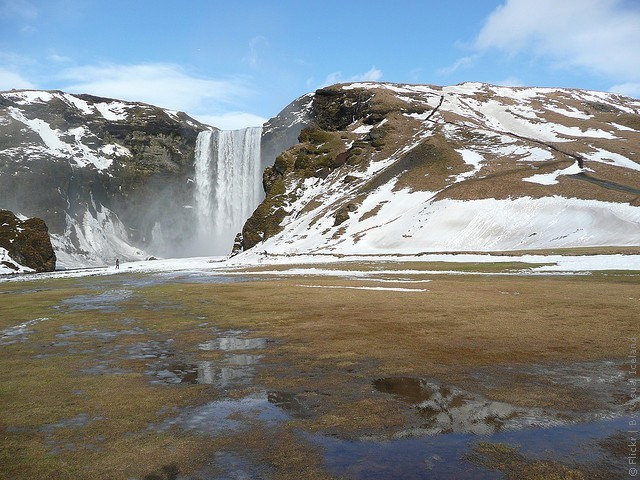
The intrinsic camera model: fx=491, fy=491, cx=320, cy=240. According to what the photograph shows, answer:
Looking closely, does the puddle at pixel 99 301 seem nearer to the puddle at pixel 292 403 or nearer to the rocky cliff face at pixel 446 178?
the puddle at pixel 292 403

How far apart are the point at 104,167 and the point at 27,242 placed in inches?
2778

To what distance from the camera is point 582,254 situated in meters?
40.8

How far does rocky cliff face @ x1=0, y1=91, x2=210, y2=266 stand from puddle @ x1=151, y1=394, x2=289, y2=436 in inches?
4704

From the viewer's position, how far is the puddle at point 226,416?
23.7ft

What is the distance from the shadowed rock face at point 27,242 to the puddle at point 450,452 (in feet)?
228

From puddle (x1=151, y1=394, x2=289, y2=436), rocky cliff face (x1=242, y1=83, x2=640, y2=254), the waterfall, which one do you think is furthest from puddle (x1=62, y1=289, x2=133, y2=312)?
the waterfall

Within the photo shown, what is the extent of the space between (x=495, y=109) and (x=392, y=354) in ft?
450


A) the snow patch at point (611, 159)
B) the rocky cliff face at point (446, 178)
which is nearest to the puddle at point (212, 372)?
the rocky cliff face at point (446, 178)

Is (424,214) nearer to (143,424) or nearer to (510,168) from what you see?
(510,168)

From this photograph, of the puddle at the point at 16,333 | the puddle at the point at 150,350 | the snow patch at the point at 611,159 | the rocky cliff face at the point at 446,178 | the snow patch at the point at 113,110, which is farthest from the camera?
the snow patch at the point at 113,110

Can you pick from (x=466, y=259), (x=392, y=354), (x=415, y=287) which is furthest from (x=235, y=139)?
(x=392, y=354)

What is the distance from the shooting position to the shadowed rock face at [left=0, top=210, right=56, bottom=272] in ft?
211

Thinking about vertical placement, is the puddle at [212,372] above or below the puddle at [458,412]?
below

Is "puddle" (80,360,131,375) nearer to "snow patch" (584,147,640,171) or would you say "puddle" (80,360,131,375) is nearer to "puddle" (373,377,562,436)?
"puddle" (373,377,562,436)
